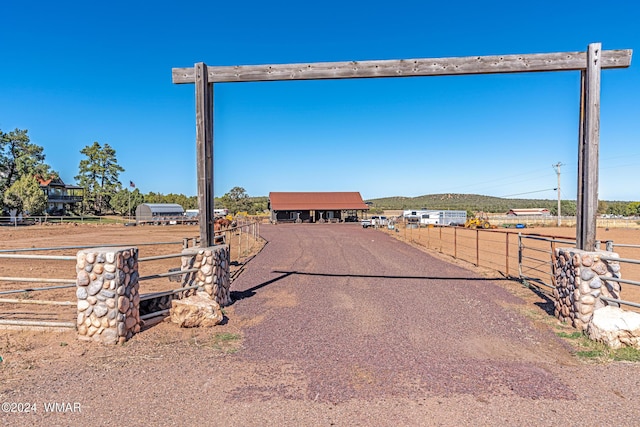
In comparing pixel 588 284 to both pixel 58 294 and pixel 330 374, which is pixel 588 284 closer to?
pixel 330 374

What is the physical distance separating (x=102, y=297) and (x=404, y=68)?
19.3 feet

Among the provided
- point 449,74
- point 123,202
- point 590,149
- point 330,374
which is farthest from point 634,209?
point 330,374

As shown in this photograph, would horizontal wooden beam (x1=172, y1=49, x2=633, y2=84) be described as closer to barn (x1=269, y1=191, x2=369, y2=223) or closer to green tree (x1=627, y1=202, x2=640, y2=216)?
barn (x1=269, y1=191, x2=369, y2=223)

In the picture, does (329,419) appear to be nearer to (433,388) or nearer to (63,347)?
(433,388)

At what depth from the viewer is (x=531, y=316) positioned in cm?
655

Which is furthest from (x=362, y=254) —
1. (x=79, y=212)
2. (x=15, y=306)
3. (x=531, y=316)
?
(x=79, y=212)

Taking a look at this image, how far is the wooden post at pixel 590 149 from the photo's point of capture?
20.2 feet

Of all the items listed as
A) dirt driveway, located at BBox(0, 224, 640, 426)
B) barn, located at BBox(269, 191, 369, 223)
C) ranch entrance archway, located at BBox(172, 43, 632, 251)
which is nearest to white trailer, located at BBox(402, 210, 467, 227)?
barn, located at BBox(269, 191, 369, 223)

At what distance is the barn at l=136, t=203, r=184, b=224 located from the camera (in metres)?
50.8

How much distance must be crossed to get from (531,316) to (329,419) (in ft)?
15.4

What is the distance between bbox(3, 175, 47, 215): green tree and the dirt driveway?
4822 cm

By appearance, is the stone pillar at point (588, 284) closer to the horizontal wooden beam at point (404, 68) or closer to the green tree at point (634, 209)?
the horizontal wooden beam at point (404, 68)

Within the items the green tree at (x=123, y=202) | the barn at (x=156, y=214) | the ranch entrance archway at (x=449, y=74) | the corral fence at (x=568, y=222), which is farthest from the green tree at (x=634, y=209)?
the ranch entrance archway at (x=449, y=74)

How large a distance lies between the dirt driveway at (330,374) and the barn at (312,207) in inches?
1941
